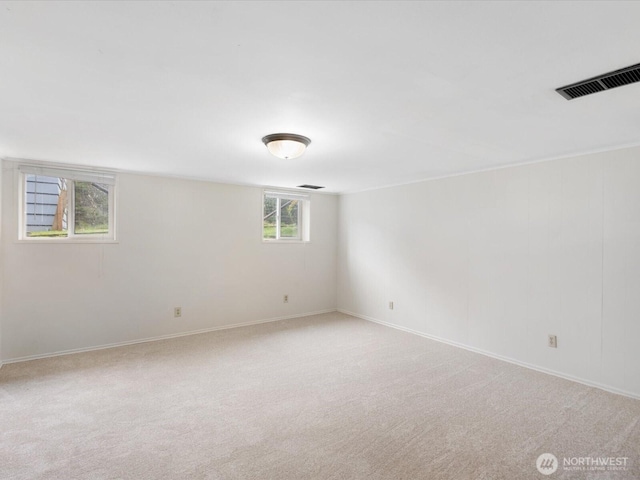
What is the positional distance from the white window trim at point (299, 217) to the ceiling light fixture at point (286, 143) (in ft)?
8.48

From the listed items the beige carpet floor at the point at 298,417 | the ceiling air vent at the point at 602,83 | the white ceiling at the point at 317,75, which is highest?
the white ceiling at the point at 317,75

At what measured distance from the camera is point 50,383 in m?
3.02

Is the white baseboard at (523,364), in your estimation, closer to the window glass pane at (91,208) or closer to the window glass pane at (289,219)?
the window glass pane at (289,219)

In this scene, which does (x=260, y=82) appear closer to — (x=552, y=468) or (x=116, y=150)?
(x=116, y=150)

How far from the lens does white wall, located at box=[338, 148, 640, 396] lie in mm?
2912

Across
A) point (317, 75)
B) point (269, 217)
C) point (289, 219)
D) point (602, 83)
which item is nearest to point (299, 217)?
point (289, 219)

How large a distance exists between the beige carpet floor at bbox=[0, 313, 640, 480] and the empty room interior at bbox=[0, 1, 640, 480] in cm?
2

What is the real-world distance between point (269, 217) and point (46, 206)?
2.87 meters

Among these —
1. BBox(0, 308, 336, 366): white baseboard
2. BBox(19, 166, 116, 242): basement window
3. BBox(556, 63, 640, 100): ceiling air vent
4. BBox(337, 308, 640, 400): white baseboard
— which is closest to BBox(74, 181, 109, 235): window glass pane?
BBox(19, 166, 116, 242): basement window

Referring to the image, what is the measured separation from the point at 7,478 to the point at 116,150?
8.44 ft

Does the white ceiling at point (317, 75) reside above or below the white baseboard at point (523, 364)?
above

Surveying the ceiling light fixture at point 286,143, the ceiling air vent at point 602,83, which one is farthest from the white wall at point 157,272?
the ceiling air vent at point 602,83

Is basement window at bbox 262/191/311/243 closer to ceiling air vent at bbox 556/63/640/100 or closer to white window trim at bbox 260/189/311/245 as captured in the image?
white window trim at bbox 260/189/311/245

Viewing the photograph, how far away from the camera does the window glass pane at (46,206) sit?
12.1 feet
